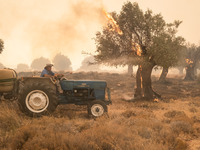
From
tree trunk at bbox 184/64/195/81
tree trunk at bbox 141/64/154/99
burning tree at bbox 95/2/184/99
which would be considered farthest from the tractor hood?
tree trunk at bbox 184/64/195/81

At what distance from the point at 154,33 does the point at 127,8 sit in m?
3.28

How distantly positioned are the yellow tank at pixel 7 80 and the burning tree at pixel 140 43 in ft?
28.9

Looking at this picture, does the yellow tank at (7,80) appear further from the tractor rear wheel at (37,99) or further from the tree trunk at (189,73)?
the tree trunk at (189,73)

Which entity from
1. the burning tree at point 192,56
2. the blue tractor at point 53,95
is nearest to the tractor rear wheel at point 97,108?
the blue tractor at point 53,95

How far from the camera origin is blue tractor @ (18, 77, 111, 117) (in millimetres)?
6832

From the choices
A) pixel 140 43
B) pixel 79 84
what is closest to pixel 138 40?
pixel 140 43

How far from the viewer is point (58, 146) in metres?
3.90

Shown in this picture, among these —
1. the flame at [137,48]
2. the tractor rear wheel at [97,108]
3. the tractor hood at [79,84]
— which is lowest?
the tractor rear wheel at [97,108]

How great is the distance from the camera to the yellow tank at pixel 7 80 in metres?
7.35

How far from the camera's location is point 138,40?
48.5ft

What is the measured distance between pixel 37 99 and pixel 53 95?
2.25 ft

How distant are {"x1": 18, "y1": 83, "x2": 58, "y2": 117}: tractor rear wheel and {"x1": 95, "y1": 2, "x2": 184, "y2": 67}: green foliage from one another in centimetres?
872

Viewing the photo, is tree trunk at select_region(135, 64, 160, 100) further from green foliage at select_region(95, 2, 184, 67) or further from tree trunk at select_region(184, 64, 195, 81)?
tree trunk at select_region(184, 64, 195, 81)

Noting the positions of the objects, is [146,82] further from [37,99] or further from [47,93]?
[37,99]
